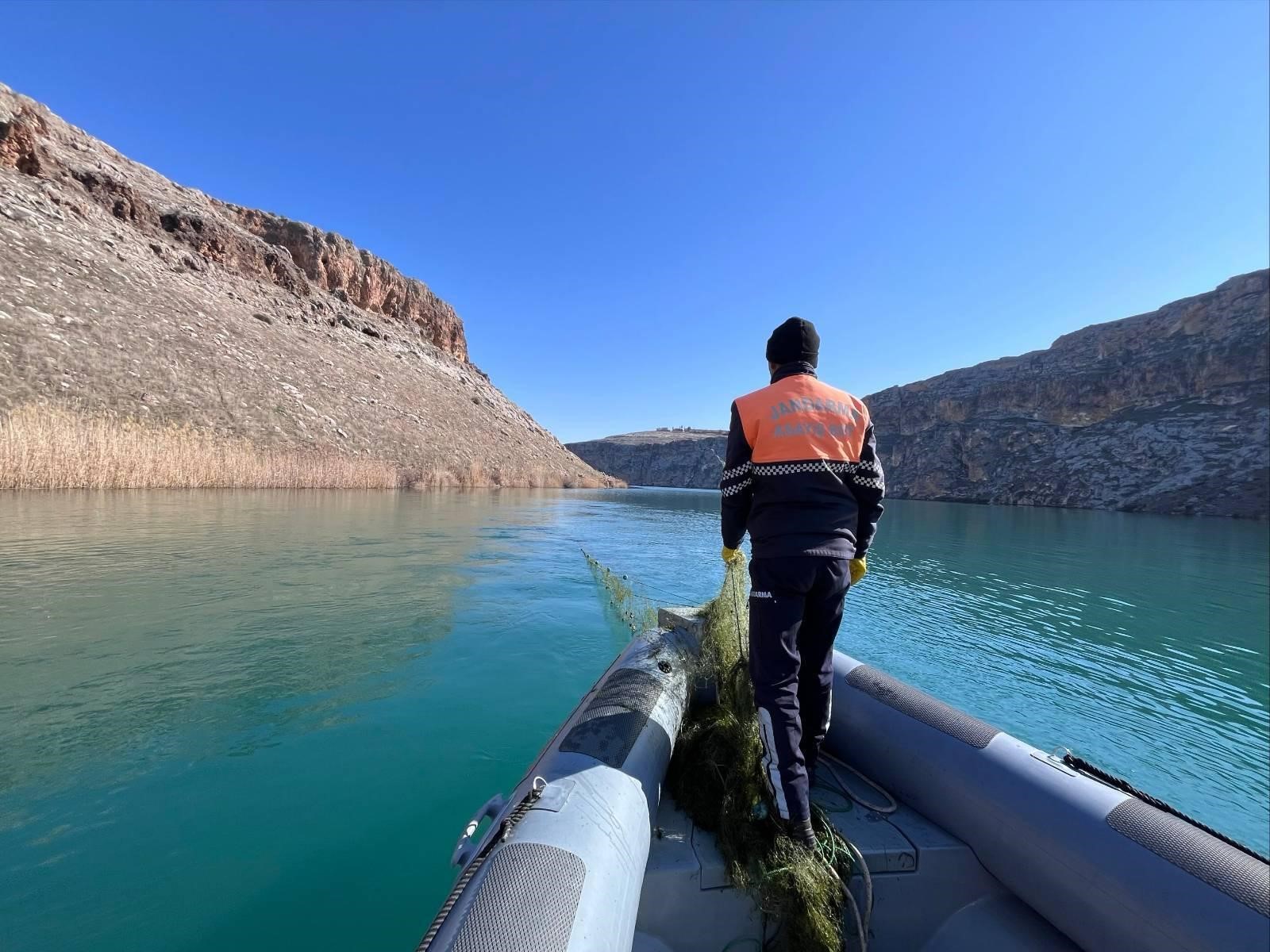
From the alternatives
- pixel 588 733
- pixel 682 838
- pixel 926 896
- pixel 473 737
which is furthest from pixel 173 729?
pixel 926 896

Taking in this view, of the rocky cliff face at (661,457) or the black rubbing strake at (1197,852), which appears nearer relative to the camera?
the black rubbing strake at (1197,852)

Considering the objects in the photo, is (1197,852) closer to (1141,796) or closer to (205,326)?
(1141,796)

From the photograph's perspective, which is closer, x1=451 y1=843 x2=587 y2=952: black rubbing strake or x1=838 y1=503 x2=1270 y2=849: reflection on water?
x1=451 y1=843 x2=587 y2=952: black rubbing strake

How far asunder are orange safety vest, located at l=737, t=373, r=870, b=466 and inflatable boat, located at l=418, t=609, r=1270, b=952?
1364mm

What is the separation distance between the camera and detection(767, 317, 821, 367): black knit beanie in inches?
96.7

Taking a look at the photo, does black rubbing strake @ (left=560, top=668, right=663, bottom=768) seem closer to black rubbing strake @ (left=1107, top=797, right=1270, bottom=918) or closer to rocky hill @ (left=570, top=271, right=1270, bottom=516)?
black rubbing strake @ (left=1107, top=797, right=1270, bottom=918)

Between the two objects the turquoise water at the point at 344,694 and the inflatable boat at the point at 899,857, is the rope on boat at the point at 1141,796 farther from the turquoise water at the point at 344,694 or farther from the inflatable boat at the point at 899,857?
the turquoise water at the point at 344,694

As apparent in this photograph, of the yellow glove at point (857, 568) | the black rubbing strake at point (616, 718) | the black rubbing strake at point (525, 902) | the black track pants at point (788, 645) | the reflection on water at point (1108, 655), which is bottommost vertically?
the reflection on water at point (1108, 655)

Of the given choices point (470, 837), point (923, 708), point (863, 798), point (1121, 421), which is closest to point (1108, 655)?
point (923, 708)

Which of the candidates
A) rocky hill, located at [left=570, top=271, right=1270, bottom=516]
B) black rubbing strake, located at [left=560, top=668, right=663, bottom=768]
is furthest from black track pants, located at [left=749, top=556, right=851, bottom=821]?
rocky hill, located at [left=570, top=271, right=1270, bottom=516]

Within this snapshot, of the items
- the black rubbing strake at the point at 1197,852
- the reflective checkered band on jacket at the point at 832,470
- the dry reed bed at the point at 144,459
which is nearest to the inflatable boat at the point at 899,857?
the black rubbing strake at the point at 1197,852

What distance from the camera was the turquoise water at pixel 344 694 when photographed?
2316 millimetres

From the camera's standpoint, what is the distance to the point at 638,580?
966cm

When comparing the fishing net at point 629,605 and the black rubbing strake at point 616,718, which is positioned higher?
the black rubbing strake at point 616,718
